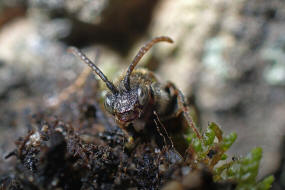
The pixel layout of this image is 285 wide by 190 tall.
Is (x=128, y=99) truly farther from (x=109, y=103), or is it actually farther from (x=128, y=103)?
(x=109, y=103)

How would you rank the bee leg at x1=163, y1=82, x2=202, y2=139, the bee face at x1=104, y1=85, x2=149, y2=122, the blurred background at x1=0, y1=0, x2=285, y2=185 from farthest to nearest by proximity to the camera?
the blurred background at x1=0, y1=0, x2=285, y2=185
the bee leg at x1=163, y1=82, x2=202, y2=139
the bee face at x1=104, y1=85, x2=149, y2=122

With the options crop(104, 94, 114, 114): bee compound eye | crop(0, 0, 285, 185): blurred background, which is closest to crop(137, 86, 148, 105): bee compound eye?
crop(104, 94, 114, 114): bee compound eye

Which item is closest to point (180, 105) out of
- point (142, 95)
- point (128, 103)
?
point (142, 95)

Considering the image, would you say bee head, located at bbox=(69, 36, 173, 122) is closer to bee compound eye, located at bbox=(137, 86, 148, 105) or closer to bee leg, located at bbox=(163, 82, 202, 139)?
bee compound eye, located at bbox=(137, 86, 148, 105)

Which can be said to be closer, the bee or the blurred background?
the bee

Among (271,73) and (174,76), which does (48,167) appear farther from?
(271,73)
